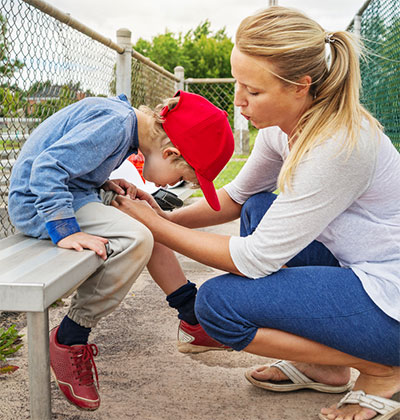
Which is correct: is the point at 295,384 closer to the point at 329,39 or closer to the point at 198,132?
the point at 198,132

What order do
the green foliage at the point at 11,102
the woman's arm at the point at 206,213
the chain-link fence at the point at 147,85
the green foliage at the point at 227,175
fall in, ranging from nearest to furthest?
1. the green foliage at the point at 11,102
2. the woman's arm at the point at 206,213
3. the chain-link fence at the point at 147,85
4. the green foliage at the point at 227,175

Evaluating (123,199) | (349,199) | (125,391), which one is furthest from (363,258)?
(125,391)

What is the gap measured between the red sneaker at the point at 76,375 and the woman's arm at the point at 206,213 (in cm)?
89

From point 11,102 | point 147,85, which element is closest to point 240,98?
point 11,102

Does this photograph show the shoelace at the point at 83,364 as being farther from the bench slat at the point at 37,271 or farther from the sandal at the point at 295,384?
the sandal at the point at 295,384

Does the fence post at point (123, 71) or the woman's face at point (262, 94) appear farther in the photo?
the fence post at point (123, 71)

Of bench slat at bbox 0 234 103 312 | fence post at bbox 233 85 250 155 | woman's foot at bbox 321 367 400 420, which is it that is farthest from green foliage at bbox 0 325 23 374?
fence post at bbox 233 85 250 155

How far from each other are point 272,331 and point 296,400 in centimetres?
39

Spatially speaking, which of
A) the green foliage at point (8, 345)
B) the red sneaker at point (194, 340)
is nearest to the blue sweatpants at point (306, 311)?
the red sneaker at point (194, 340)

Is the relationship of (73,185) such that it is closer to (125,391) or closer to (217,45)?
(125,391)

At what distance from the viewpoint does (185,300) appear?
2.29 metres

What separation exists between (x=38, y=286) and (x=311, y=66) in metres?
1.12

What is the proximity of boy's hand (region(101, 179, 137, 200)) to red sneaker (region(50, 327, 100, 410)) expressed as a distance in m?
0.59

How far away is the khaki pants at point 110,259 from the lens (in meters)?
1.80
